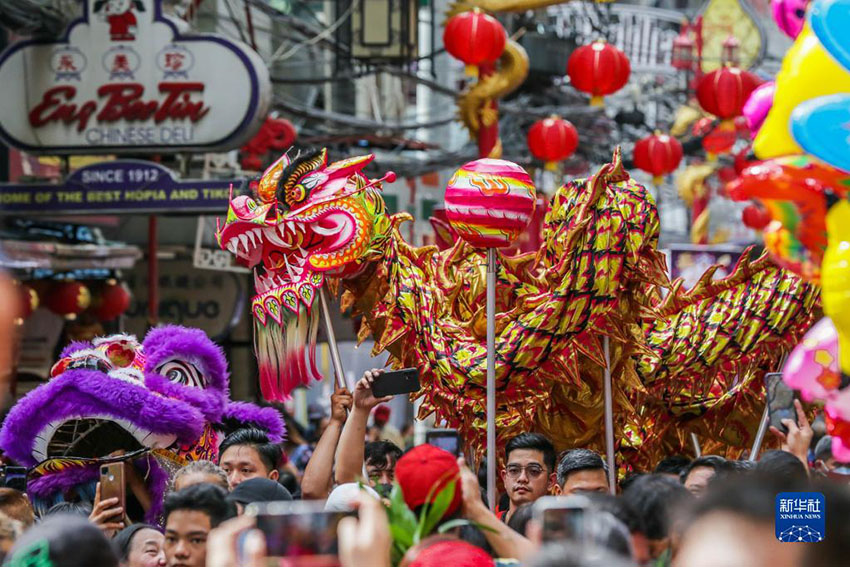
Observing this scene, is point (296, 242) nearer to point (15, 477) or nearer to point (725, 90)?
point (15, 477)

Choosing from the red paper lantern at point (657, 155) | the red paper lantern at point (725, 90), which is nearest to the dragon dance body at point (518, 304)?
the red paper lantern at point (725, 90)

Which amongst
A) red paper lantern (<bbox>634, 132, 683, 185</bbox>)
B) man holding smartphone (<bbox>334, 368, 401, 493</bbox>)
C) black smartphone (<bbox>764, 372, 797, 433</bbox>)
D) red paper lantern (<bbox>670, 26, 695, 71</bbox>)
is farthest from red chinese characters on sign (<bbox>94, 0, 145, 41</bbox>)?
red paper lantern (<bbox>670, 26, 695, 71</bbox>)

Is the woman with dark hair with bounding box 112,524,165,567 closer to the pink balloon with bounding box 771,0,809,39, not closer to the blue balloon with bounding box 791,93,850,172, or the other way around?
the blue balloon with bounding box 791,93,850,172

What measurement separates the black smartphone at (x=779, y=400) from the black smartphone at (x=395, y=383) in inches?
72.2

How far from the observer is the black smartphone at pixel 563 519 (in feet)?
10.8

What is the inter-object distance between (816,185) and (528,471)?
8.46 feet

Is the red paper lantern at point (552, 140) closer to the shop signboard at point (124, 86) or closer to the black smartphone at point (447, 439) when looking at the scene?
the shop signboard at point (124, 86)

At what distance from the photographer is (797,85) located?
14.2 feet

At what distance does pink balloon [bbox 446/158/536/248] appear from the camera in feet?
21.3

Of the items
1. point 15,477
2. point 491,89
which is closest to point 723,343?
point 15,477

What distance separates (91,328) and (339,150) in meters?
5.71

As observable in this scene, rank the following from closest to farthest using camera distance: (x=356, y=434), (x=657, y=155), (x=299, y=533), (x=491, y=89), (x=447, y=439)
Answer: (x=299, y=533) → (x=356, y=434) → (x=447, y=439) → (x=491, y=89) → (x=657, y=155)

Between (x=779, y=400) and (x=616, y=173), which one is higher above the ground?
(x=616, y=173)

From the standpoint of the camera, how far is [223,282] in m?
16.4
